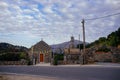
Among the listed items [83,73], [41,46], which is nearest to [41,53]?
[41,46]

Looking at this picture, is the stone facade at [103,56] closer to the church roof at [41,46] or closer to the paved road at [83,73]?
the church roof at [41,46]

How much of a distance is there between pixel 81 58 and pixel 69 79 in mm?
26182

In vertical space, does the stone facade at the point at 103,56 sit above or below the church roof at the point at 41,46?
below

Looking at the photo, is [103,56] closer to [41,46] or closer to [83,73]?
[41,46]

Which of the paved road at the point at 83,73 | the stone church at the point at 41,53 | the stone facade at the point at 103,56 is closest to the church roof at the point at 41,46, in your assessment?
the stone church at the point at 41,53

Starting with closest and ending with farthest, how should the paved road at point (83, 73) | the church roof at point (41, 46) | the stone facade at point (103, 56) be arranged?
1. the paved road at point (83, 73)
2. the stone facade at point (103, 56)
3. the church roof at point (41, 46)

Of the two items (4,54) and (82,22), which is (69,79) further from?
(4,54)

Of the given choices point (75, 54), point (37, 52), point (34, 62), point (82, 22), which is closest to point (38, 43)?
point (37, 52)

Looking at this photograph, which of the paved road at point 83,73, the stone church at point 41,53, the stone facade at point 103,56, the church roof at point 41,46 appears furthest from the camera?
the church roof at point 41,46

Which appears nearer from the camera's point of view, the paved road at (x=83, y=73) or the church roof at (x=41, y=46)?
the paved road at (x=83, y=73)

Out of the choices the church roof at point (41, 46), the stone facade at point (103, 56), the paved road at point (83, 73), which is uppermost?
the church roof at point (41, 46)

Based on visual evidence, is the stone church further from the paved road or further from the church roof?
the paved road

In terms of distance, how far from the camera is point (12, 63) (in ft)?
168

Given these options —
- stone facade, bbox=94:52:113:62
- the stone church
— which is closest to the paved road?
stone facade, bbox=94:52:113:62
